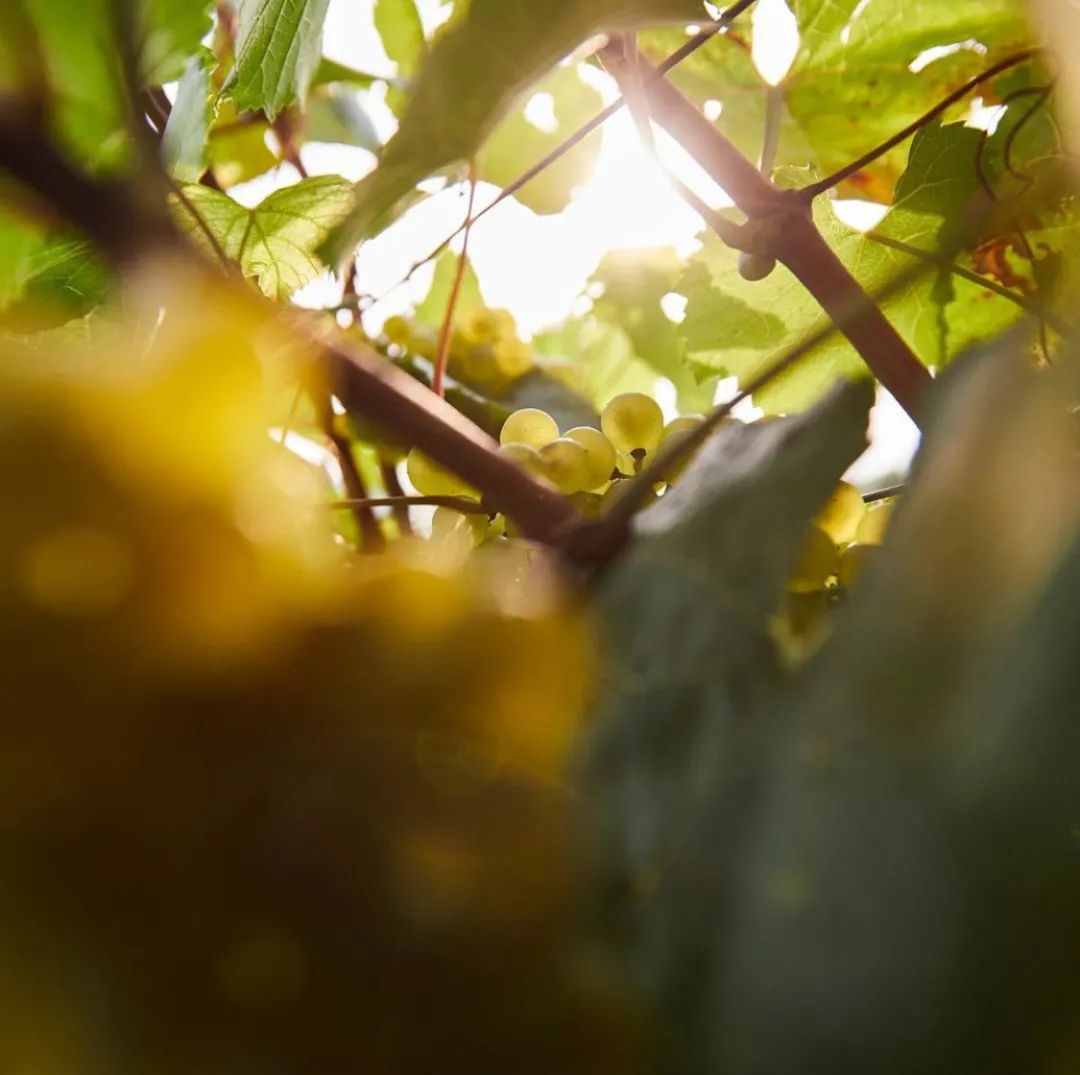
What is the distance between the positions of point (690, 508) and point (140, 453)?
9 centimetres

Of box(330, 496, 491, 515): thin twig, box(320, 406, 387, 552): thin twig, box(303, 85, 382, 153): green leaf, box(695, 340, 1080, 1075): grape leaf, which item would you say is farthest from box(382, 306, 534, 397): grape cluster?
box(695, 340, 1080, 1075): grape leaf

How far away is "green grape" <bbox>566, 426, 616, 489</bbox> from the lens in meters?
0.33

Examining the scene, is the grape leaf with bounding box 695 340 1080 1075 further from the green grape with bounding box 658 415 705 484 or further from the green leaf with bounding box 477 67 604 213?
the green leaf with bounding box 477 67 604 213

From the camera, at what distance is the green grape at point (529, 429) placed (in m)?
0.39

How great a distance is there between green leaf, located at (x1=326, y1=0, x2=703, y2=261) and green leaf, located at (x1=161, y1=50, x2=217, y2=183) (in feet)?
0.67

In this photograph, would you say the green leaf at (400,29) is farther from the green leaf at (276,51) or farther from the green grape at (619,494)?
the green grape at (619,494)

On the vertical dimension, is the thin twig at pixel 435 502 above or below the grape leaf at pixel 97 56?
below

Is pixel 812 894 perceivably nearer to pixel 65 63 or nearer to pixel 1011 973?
pixel 1011 973

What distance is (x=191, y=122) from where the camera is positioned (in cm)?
40

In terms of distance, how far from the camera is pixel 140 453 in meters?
0.13

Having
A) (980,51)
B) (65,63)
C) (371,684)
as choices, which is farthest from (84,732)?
(980,51)

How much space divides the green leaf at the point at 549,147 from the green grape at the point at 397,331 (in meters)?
0.19

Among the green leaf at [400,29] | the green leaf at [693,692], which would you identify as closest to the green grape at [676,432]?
the green leaf at [693,692]

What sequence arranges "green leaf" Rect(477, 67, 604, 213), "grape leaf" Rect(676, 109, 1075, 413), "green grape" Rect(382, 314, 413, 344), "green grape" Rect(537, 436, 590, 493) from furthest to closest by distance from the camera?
"green leaf" Rect(477, 67, 604, 213) → "green grape" Rect(382, 314, 413, 344) → "grape leaf" Rect(676, 109, 1075, 413) → "green grape" Rect(537, 436, 590, 493)
